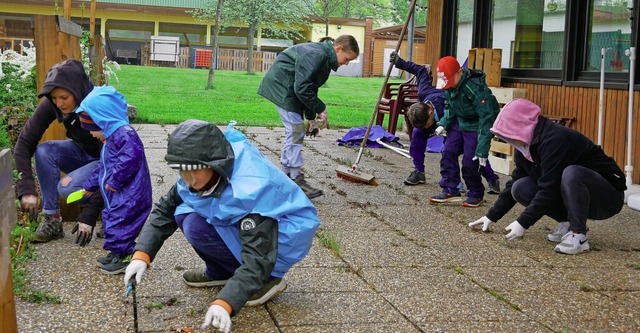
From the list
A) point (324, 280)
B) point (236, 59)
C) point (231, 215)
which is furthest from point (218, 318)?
point (236, 59)

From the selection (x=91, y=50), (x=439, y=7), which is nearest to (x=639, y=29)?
(x=439, y=7)

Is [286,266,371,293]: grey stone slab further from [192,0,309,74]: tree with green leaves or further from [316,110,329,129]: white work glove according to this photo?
[192,0,309,74]: tree with green leaves

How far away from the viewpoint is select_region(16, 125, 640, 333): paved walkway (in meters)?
4.09

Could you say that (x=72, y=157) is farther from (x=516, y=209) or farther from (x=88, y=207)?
(x=516, y=209)

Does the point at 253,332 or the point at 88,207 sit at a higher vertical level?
the point at 88,207

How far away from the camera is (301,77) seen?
25.4ft

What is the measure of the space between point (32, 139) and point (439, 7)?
8499mm

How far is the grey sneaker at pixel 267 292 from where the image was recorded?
14.0 ft

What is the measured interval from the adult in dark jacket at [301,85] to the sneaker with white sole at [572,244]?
8.39ft

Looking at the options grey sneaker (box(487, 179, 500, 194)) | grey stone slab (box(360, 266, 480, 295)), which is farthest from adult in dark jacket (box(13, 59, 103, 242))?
grey sneaker (box(487, 179, 500, 194))

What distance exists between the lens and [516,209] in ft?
24.9

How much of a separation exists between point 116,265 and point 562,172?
3011mm

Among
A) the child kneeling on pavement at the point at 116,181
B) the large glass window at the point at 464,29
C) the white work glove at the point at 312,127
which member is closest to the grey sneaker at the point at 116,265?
the child kneeling on pavement at the point at 116,181

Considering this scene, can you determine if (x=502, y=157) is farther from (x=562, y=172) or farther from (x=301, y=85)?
(x=562, y=172)
